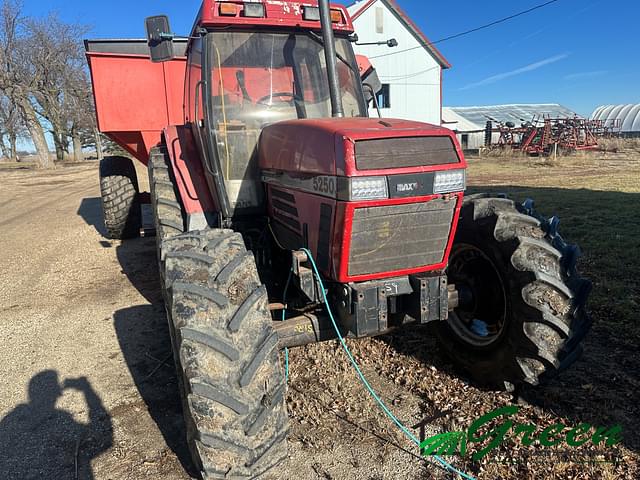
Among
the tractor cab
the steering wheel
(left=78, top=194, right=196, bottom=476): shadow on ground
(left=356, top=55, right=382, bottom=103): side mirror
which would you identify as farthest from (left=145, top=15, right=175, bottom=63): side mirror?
(left=78, top=194, right=196, bottom=476): shadow on ground

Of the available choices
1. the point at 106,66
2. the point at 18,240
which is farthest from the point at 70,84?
the point at 106,66

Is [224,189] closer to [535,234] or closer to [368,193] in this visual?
[368,193]

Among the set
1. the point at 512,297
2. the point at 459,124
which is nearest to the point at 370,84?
the point at 512,297

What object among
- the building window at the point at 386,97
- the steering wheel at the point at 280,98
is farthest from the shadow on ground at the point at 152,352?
the building window at the point at 386,97

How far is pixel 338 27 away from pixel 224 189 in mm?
1569

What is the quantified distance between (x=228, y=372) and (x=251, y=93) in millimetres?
2156

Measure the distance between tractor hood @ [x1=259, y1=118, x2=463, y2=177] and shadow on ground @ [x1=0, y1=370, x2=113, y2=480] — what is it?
204cm

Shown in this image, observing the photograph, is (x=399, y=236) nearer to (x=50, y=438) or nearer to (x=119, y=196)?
(x=50, y=438)

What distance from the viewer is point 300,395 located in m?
3.34

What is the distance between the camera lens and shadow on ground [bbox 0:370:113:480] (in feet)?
9.07

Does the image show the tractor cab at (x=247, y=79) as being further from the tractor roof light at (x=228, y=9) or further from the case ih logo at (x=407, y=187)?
the case ih logo at (x=407, y=187)

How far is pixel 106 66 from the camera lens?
6598 millimetres

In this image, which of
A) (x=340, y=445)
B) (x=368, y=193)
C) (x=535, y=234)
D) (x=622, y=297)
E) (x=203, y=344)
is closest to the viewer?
(x=203, y=344)

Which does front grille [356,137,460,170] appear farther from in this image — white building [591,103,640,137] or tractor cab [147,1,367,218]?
white building [591,103,640,137]
